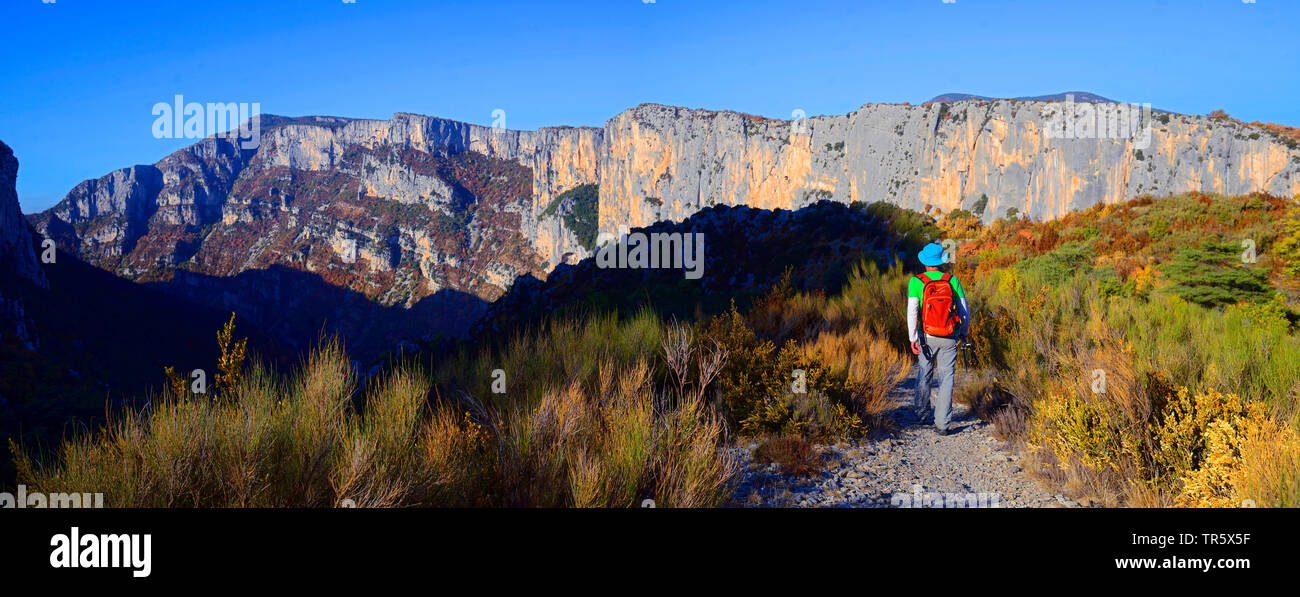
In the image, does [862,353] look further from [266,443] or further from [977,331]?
[266,443]

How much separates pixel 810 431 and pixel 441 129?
187 metres

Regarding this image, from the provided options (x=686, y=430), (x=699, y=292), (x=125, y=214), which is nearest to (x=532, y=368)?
(x=686, y=430)

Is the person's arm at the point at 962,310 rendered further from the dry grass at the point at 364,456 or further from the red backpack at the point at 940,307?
the dry grass at the point at 364,456

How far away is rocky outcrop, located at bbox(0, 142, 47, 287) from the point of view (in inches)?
1757

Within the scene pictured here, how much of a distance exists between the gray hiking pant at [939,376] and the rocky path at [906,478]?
225 mm

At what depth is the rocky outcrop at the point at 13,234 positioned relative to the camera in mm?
44625

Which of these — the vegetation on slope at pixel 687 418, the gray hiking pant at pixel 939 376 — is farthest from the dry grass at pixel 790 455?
the gray hiking pant at pixel 939 376

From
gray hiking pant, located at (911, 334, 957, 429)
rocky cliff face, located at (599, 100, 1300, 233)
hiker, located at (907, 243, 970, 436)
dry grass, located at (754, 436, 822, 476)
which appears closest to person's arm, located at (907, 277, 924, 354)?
hiker, located at (907, 243, 970, 436)

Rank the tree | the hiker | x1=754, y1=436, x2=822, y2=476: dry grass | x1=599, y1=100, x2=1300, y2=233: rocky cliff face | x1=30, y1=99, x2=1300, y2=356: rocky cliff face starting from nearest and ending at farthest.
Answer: the tree, x1=754, y1=436, x2=822, y2=476: dry grass, the hiker, x1=599, y1=100, x2=1300, y2=233: rocky cliff face, x1=30, y1=99, x2=1300, y2=356: rocky cliff face

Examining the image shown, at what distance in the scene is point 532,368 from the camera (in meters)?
4.81

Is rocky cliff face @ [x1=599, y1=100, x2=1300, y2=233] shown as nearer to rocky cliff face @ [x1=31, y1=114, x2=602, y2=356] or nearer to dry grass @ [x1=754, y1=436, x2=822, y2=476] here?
rocky cliff face @ [x1=31, y1=114, x2=602, y2=356]

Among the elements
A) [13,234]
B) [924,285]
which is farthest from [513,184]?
[924,285]

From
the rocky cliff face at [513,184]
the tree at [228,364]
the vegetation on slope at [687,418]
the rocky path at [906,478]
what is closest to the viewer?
the vegetation on slope at [687,418]
